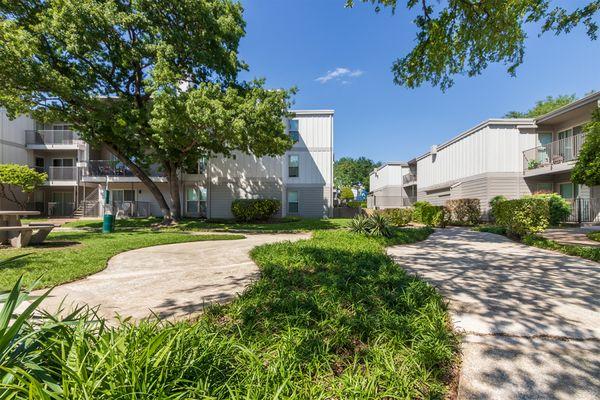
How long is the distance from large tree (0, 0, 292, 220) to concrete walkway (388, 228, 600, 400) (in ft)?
34.9

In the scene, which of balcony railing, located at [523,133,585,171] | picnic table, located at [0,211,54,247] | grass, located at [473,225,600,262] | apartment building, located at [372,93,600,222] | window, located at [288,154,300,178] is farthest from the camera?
window, located at [288,154,300,178]

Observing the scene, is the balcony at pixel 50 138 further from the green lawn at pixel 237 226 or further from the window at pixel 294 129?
the window at pixel 294 129

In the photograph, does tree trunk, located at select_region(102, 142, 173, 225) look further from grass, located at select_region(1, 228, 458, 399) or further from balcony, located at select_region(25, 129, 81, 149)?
grass, located at select_region(1, 228, 458, 399)

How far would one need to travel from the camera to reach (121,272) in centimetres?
525

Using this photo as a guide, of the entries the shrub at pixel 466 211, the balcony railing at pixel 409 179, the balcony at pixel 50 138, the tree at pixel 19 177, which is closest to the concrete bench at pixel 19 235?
the tree at pixel 19 177

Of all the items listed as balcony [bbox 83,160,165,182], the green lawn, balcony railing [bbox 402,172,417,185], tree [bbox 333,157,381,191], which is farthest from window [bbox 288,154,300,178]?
tree [bbox 333,157,381,191]

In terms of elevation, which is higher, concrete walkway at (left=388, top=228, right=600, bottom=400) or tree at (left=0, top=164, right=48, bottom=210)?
tree at (left=0, top=164, right=48, bottom=210)

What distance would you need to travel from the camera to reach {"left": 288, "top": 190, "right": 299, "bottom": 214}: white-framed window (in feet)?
70.4

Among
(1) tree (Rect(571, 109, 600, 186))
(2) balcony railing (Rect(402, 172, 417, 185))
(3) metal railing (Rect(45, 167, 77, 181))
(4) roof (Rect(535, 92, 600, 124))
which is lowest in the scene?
(1) tree (Rect(571, 109, 600, 186))

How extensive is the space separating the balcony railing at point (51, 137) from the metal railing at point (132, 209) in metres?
7.54

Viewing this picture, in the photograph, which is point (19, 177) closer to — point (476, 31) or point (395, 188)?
point (476, 31)

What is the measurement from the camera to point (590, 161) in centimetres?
985

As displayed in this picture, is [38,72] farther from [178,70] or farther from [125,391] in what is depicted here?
[125,391]

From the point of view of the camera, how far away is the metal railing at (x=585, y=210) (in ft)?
48.0
